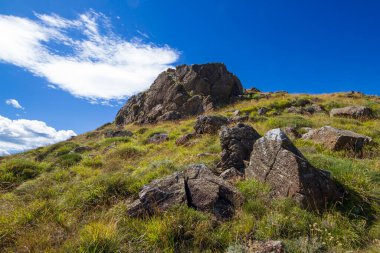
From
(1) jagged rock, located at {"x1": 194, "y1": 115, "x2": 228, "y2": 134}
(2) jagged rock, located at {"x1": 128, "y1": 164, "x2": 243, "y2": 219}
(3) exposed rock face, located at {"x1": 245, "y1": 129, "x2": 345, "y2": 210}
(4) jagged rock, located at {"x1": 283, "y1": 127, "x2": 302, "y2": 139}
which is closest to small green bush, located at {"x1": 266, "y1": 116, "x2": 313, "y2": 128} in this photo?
(4) jagged rock, located at {"x1": 283, "y1": 127, "x2": 302, "y2": 139}

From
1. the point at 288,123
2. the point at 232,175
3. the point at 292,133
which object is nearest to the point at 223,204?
the point at 232,175

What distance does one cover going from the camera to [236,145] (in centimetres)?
1012

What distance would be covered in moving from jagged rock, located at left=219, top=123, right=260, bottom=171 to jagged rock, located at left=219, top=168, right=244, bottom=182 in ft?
2.06

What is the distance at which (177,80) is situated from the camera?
40.1 metres

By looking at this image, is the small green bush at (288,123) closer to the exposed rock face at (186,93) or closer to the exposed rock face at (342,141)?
the exposed rock face at (342,141)

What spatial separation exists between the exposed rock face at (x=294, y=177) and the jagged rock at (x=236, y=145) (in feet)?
5.83

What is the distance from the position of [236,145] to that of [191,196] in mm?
3586

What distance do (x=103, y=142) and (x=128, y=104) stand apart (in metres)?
27.6

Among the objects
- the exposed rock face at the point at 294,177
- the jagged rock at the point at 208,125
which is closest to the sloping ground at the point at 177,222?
the exposed rock face at the point at 294,177

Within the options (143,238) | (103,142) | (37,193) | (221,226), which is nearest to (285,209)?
(221,226)

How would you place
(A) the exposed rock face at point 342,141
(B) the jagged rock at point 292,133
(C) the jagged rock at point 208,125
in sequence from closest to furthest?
(A) the exposed rock face at point 342,141
(B) the jagged rock at point 292,133
(C) the jagged rock at point 208,125

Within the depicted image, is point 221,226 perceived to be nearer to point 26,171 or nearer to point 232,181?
point 232,181

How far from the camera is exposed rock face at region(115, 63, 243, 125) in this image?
34.8 metres

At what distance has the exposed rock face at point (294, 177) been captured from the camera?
22.1 feet
